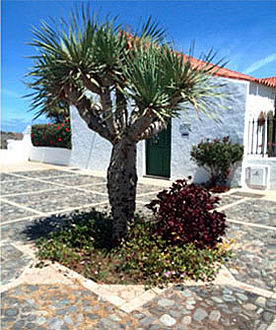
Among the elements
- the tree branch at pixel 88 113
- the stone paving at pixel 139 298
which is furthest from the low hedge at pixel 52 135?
the tree branch at pixel 88 113

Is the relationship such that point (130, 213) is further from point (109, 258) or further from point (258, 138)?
point (258, 138)

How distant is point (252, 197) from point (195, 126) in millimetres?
3106

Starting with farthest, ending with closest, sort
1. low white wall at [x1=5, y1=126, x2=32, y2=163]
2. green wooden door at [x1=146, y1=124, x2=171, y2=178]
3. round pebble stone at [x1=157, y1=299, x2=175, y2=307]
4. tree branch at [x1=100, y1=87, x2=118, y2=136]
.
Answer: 1. low white wall at [x1=5, y1=126, x2=32, y2=163]
2. green wooden door at [x1=146, y1=124, x2=171, y2=178]
3. tree branch at [x1=100, y1=87, x2=118, y2=136]
4. round pebble stone at [x1=157, y1=299, x2=175, y2=307]

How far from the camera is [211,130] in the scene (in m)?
9.41

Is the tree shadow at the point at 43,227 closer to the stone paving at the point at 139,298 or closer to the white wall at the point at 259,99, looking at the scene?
the stone paving at the point at 139,298

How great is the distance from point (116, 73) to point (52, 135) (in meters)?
13.9

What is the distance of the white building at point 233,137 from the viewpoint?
28.6ft

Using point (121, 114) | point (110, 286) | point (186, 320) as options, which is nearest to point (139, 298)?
point (110, 286)

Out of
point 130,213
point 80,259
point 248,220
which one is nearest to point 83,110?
point 130,213

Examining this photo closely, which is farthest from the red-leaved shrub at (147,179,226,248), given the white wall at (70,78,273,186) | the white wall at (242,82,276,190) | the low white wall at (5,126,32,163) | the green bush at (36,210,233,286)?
the low white wall at (5,126,32,163)

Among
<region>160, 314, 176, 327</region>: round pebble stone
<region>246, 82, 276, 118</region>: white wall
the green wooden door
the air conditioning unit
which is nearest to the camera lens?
<region>160, 314, 176, 327</region>: round pebble stone

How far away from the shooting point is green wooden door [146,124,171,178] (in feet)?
35.9

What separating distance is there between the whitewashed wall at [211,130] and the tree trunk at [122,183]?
4.68m

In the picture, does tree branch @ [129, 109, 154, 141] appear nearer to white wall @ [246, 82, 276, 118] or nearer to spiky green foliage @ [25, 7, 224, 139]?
spiky green foliage @ [25, 7, 224, 139]
